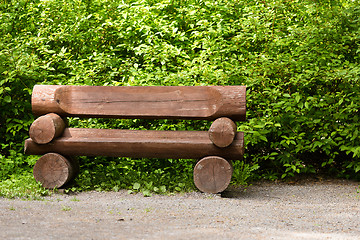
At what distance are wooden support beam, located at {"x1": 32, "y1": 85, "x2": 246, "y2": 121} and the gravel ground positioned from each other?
1005 mm

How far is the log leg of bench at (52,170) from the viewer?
20.9 feet

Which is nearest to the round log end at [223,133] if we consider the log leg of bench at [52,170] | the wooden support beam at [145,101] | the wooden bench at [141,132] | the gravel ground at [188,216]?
the wooden bench at [141,132]

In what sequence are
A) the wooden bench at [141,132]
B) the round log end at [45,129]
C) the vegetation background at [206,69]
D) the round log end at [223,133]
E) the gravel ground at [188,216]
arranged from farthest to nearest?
the vegetation background at [206,69] < the round log end at [45,129] < the wooden bench at [141,132] < the round log end at [223,133] < the gravel ground at [188,216]

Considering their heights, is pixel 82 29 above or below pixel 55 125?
above

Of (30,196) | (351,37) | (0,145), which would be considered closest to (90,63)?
(0,145)

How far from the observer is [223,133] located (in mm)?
6062

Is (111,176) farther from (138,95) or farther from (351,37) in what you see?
(351,37)

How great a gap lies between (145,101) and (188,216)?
1813mm

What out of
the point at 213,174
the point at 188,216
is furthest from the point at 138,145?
the point at 188,216

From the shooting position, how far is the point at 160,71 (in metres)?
7.49

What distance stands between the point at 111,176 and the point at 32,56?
2.30 metres

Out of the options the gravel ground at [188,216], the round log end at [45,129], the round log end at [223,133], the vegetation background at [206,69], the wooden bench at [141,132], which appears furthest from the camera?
the vegetation background at [206,69]

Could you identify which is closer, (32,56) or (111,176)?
Answer: (111,176)

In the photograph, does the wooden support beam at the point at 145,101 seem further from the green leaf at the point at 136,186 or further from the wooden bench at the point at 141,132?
the green leaf at the point at 136,186
